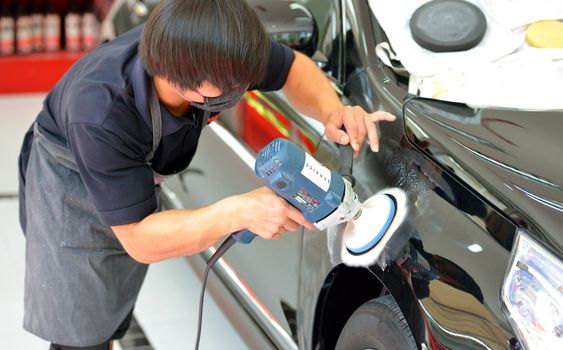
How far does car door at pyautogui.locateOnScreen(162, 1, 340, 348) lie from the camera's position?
2.11m

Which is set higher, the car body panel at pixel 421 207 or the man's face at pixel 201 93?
the man's face at pixel 201 93

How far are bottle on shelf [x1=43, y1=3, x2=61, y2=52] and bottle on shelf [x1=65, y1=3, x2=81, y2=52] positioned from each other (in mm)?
48

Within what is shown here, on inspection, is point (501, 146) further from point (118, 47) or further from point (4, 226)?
point (4, 226)

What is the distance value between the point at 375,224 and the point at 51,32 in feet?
10.9

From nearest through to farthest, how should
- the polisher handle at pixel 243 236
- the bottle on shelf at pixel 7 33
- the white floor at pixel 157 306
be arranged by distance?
1. the polisher handle at pixel 243 236
2. the white floor at pixel 157 306
3. the bottle on shelf at pixel 7 33

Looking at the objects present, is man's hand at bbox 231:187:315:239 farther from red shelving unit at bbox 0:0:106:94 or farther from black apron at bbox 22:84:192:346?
red shelving unit at bbox 0:0:106:94

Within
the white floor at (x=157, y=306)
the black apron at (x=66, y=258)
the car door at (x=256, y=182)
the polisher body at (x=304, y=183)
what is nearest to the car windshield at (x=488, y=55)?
the car door at (x=256, y=182)

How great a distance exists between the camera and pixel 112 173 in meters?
1.64

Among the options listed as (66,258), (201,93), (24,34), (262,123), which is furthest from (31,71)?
(201,93)

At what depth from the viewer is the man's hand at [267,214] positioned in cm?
157

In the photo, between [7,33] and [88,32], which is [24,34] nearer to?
[7,33]

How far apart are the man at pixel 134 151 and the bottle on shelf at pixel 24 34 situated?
8.04ft

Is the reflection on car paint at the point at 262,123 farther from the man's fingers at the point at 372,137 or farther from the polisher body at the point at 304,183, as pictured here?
the polisher body at the point at 304,183

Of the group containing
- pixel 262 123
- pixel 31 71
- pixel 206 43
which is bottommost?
pixel 31 71
